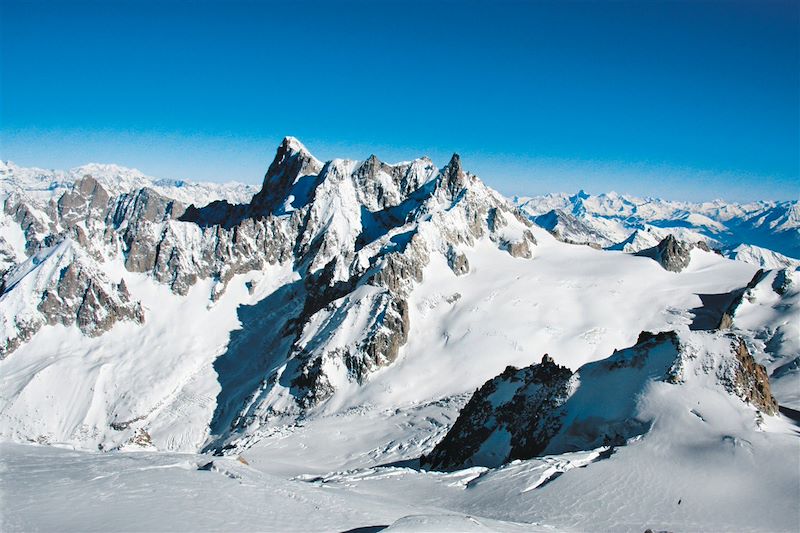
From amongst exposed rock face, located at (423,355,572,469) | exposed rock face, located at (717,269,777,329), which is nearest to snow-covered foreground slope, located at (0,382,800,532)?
exposed rock face, located at (423,355,572,469)

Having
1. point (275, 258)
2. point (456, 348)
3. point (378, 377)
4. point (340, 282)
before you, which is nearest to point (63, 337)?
point (275, 258)

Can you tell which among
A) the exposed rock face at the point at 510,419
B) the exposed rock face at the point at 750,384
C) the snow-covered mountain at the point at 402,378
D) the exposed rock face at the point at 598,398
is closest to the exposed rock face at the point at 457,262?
the snow-covered mountain at the point at 402,378

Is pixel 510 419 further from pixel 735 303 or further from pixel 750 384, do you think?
pixel 735 303

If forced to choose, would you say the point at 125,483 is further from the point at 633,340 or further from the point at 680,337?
the point at 633,340

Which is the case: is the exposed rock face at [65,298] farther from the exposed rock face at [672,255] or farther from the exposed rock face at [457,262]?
the exposed rock face at [672,255]

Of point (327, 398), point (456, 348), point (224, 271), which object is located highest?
point (224, 271)

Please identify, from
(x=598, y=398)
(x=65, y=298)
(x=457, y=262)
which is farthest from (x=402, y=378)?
(x=65, y=298)
